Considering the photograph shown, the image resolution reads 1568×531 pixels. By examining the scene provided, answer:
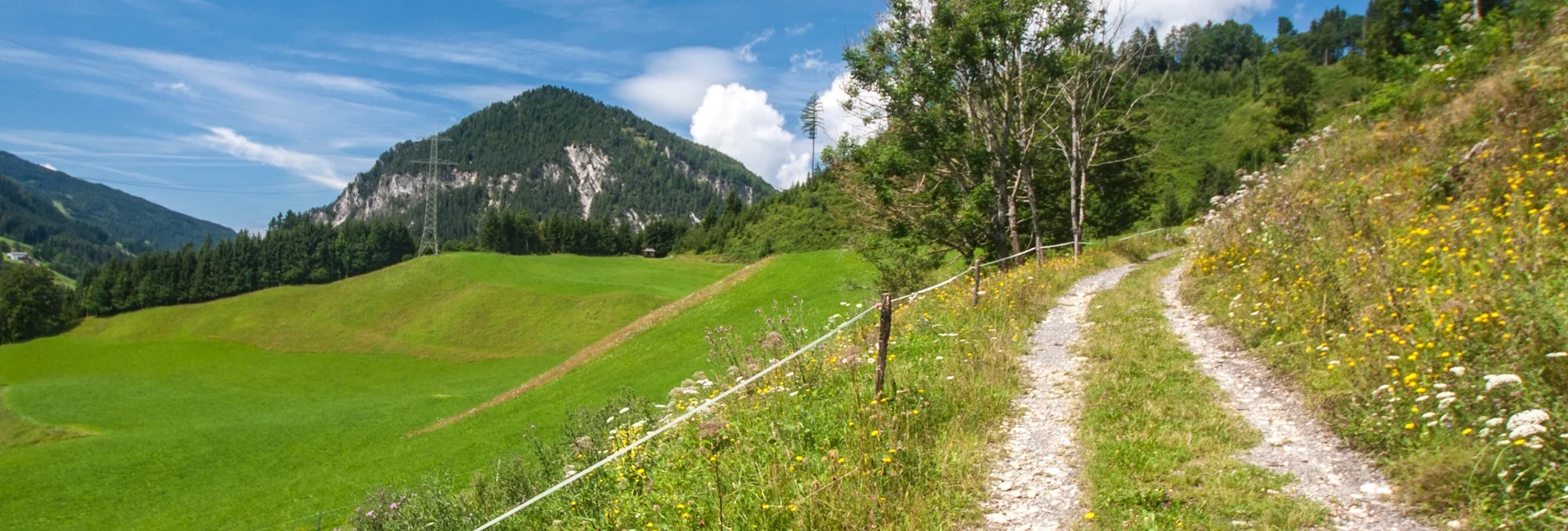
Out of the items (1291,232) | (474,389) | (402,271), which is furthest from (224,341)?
(1291,232)

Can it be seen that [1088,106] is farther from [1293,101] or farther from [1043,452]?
[1293,101]

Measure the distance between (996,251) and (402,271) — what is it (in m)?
83.4

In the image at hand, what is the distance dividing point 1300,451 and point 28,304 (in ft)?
390

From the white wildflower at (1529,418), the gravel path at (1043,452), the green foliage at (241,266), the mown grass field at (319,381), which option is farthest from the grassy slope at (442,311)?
the white wildflower at (1529,418)

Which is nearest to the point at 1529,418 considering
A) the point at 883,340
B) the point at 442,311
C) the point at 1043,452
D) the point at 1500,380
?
the point at 1500,380

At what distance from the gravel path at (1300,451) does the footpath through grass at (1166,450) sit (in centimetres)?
15

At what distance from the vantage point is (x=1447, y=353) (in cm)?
588

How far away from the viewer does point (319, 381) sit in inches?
2073

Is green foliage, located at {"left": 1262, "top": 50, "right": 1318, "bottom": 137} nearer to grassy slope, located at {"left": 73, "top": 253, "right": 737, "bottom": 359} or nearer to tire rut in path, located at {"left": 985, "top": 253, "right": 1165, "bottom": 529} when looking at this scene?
grassy slope, located at {"left": 73, "top": 253, "right": 737, "bottom": 359}

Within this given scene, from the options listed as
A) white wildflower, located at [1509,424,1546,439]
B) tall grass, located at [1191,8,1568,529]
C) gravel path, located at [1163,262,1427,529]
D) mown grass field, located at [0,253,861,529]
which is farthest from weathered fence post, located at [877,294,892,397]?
mown grass field, located at [0,253,861,529]

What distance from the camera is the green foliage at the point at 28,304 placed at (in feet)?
271

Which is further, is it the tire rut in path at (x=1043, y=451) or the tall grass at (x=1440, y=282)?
the tire rut in path at (x=1043, y=451)

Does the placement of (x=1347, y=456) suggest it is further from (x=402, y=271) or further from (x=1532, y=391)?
(x=402, y=271)

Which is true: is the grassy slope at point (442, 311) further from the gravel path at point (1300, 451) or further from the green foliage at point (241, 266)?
the gravel path at point (1300, 451)
